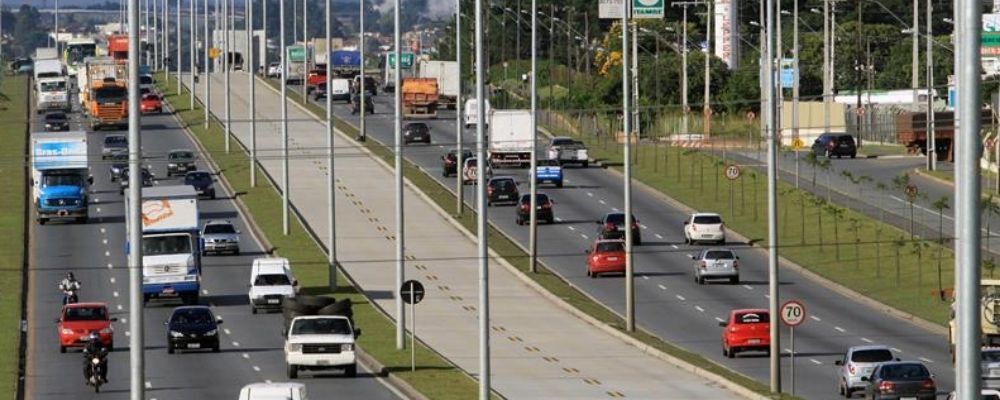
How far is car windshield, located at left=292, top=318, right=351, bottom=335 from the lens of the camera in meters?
59.2

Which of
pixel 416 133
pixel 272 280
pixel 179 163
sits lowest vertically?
pixel 272 280

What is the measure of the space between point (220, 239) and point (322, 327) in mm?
33012

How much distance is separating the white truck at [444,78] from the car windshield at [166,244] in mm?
92285

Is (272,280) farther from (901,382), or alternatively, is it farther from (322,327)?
(901,382)

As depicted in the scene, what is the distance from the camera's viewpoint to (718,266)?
83500mm

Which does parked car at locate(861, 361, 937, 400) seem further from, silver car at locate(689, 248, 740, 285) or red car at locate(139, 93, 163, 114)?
red car at locate(139, 93, 163, 114)

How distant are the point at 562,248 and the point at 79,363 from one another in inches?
1310

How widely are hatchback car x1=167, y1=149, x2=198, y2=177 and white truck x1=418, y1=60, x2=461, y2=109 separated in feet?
162

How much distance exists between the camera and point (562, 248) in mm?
93812

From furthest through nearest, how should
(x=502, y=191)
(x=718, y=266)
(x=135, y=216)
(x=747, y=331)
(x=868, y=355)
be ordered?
1. (x=502, y=191)
2. (x=718, y=266)
3. (x=747, y=331)
4. (x=868, y=355)
5. (x=135, y=216)

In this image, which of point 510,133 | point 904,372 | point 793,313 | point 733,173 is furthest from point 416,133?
point 904,372

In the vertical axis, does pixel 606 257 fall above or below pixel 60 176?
below

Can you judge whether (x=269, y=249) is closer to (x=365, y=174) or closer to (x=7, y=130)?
(x=365, y=174)

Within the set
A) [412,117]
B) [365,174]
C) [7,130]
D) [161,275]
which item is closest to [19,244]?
[161,275]
